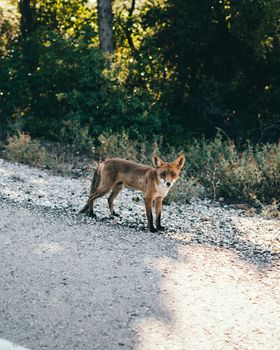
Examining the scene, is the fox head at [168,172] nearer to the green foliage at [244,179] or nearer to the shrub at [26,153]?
the green foliage at [244,179]

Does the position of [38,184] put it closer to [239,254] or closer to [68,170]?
[68,170]

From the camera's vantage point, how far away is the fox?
23.6 ft

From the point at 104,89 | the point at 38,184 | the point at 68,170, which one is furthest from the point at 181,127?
the point at 38,184

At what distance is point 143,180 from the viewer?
753 centimetres

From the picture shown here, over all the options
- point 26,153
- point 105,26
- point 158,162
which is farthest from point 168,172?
point 105,26

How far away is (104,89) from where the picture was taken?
42.8 feet

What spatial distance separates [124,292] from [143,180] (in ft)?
8.19

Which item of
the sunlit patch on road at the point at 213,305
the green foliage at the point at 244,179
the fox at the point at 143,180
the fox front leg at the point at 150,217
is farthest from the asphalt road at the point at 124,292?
the green foliage at the point at 244,179

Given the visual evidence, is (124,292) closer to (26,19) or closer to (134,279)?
(134,279)

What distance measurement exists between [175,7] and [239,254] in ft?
27.4

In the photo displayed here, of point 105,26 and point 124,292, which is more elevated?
point 105,26

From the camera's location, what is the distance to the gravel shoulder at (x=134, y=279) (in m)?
4.53

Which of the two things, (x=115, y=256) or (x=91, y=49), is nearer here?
(x=115, y=256)

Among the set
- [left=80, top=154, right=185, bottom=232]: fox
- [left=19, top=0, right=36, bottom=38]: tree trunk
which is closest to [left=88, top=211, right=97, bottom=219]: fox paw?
[left=80, top=154, right=185, bottom=232]: fox
